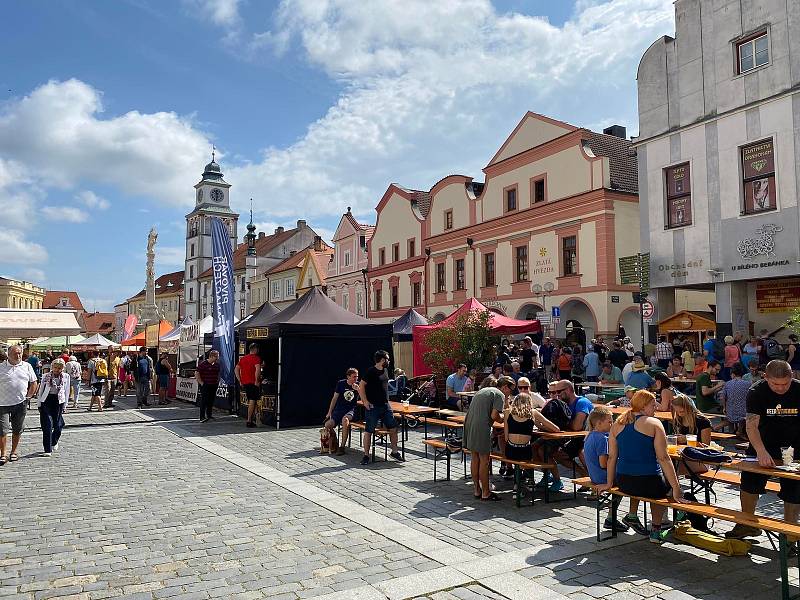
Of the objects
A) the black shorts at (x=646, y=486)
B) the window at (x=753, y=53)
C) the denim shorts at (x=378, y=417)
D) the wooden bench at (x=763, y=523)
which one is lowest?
the wooden bench at (x=763, y=523)

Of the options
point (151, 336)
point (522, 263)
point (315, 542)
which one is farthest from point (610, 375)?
point (151, 336)

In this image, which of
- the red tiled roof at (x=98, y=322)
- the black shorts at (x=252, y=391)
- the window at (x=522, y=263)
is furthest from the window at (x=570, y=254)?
the red tiled roof at (x=98, y=322)

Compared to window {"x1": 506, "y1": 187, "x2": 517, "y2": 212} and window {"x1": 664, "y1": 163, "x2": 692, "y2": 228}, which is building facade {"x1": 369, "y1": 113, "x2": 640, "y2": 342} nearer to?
window {"x1": 506, "y1": 187, "x2": 517, "y2": 212}

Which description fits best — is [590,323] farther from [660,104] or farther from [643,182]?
[660,104]

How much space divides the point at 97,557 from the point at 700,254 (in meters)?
18.2

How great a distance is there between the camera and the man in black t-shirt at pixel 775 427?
562cm

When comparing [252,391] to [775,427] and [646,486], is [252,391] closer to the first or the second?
[646,486]

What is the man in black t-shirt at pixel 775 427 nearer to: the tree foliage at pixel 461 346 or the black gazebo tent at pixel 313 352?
the black gazebo tent at pixel 313 352

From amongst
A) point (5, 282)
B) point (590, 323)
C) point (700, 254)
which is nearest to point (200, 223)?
point (5, 282)

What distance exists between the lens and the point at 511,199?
29797 mm

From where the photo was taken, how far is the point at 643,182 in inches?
837

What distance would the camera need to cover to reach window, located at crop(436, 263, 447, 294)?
35.0 metres

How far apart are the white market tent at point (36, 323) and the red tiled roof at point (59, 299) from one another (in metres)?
102

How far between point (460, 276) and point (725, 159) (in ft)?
53.4
